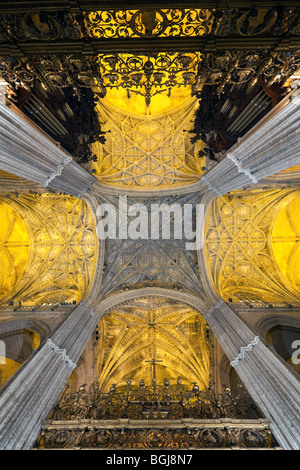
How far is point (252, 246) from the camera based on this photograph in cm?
1289

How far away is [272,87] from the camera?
6102mm

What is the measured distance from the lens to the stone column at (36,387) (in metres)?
4.98

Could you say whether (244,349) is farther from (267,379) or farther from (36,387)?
(36,387)

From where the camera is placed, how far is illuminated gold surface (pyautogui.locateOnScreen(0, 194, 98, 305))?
1229 centimetres

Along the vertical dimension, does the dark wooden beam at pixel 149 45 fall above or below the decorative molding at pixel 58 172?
below

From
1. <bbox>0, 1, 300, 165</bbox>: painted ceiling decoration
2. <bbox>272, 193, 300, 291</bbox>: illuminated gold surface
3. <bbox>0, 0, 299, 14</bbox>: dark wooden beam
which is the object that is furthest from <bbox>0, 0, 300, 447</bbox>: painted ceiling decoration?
<bbox>0, 0, 299, 14</bbox>: dark wooden beam

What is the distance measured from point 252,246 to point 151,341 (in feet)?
27.7

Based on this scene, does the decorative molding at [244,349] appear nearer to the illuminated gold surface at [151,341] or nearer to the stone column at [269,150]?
→ the stone column at [269,150]

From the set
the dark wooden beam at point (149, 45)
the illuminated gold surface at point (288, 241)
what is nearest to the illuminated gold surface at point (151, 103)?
the illuminated gold surface at point (288, 241)

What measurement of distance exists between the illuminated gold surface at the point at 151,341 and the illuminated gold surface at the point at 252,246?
3.62 m

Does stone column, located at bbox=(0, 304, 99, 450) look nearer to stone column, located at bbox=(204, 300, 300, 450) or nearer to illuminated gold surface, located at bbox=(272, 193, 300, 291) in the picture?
stone column, located at bbox=(204, 300, 300, 450)
